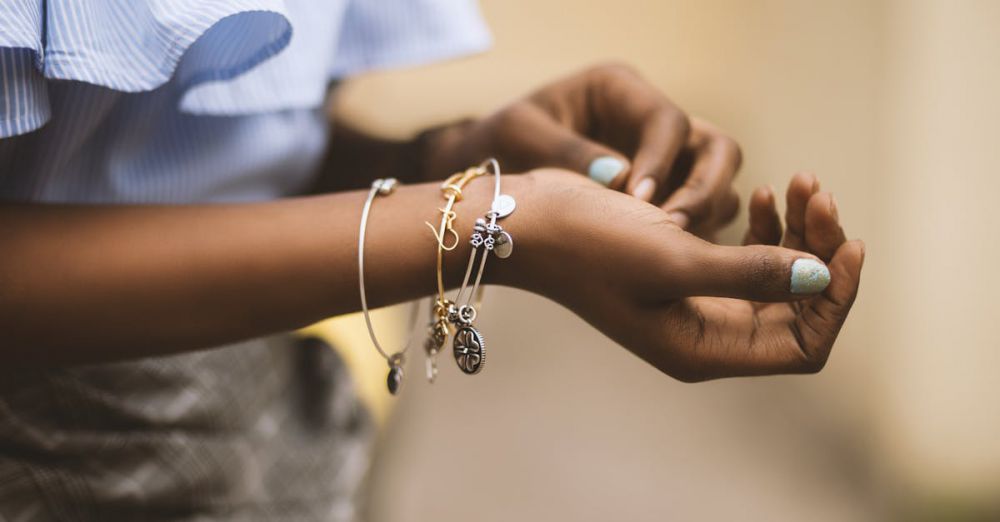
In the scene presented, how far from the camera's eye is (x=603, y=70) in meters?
0.73

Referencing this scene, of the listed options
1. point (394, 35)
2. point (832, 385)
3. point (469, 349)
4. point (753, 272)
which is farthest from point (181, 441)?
point (832, 385)

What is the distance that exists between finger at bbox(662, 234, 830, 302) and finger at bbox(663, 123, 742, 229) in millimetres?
133

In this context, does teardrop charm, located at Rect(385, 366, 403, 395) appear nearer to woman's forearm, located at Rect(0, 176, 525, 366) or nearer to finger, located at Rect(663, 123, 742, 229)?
woman's forearm, located at Rect(0, 176, 525, 366)

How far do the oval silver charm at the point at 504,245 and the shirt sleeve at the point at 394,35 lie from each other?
43 centimetres

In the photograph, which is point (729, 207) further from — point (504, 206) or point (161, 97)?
point (161, 97)

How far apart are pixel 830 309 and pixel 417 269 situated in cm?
29

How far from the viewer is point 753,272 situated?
45cm

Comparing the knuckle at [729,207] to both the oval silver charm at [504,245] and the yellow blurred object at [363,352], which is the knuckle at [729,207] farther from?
the yellow blurred object at [363,352]

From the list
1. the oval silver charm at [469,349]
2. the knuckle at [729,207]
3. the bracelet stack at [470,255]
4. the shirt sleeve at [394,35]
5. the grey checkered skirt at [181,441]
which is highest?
the shirt sleeve at [394,35]

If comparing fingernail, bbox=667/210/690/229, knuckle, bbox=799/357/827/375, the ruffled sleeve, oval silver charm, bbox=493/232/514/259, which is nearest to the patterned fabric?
the ruffled sleeve

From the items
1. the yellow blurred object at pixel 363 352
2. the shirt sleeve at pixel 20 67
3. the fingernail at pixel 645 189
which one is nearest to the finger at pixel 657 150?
the fingernail at pixel 645 189

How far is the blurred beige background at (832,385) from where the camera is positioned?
1.49 m

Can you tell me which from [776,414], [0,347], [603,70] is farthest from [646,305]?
[776,414]

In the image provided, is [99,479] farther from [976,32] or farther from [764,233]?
[976,32]
